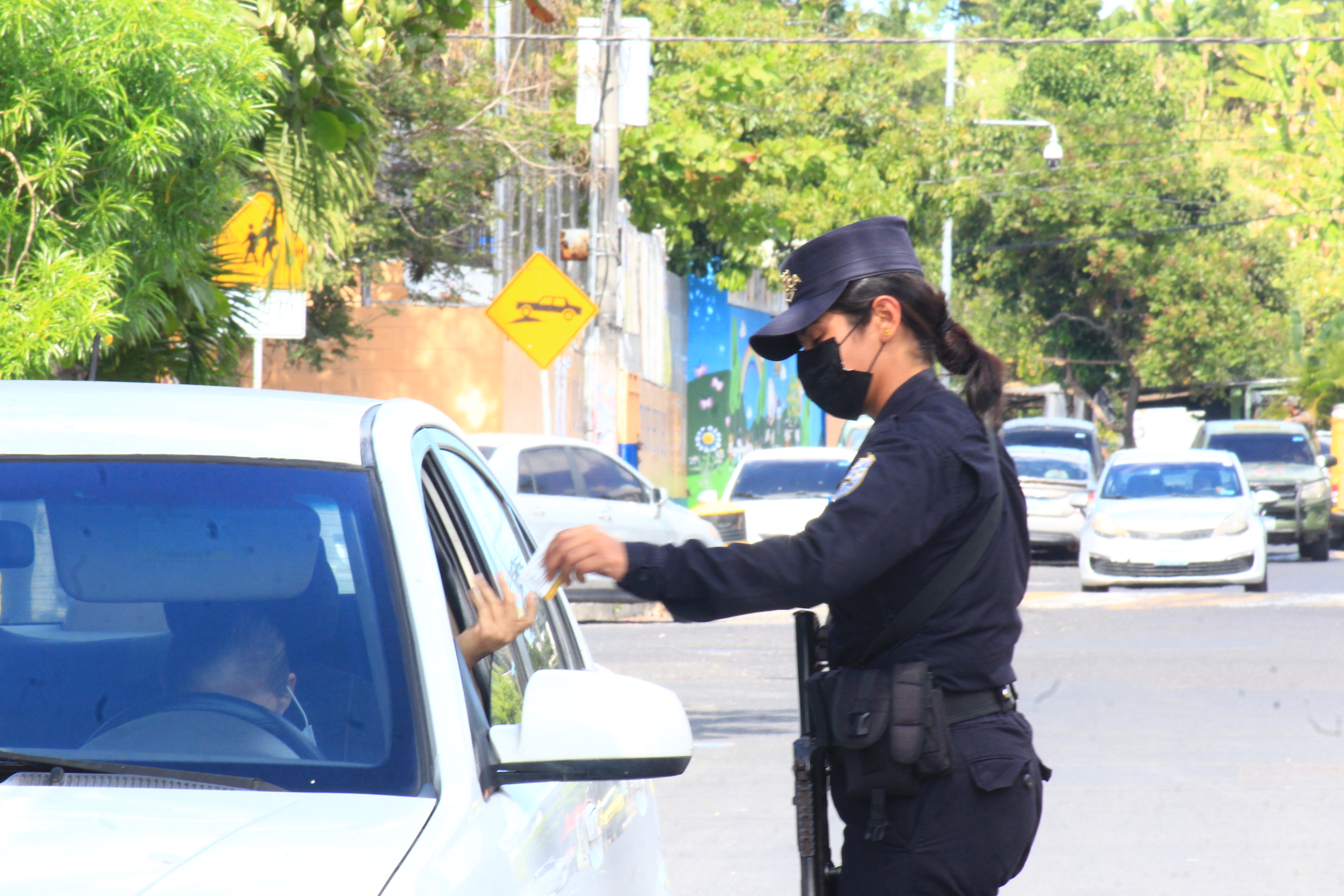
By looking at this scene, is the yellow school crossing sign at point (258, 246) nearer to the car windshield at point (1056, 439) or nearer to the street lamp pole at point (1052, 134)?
the car windshield at point (1056, 439)

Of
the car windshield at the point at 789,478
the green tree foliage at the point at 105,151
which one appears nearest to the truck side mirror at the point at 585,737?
the green tree foliage at the point at 105,151

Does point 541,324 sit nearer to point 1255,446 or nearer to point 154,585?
point 154,585

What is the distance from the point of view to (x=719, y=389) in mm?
41875

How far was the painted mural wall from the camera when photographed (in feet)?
134

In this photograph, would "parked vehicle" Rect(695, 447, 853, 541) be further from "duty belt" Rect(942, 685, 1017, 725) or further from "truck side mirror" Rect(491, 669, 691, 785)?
"truck side mirror" Rect(491, 669, 691, 785)

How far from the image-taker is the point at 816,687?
9.77ft

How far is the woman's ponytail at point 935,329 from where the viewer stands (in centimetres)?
300

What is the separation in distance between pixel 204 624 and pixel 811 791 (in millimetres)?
1067

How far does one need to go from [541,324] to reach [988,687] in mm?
12456

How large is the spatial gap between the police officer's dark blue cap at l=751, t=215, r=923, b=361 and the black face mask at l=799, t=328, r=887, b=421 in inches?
1.9

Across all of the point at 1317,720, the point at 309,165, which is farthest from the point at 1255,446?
the point at 309,165

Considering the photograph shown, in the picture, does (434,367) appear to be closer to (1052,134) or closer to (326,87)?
(326,87)

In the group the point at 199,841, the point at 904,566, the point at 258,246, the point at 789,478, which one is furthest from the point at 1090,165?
the point at 199,841

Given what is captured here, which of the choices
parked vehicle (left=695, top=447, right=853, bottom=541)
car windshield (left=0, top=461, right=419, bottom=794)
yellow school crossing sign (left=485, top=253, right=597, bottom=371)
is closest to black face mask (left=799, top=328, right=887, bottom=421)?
car windshield (left=0, top=461, right=419, bottom=794)
